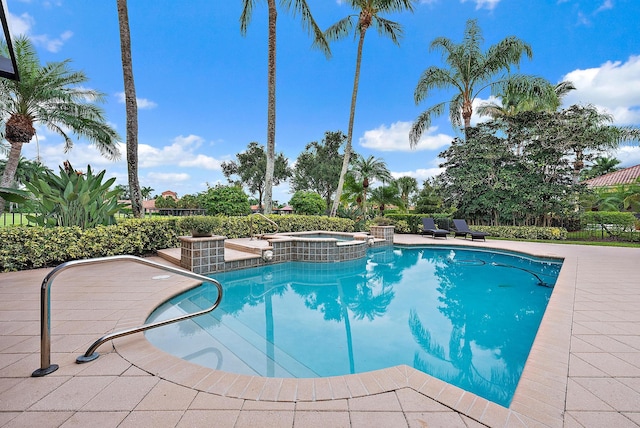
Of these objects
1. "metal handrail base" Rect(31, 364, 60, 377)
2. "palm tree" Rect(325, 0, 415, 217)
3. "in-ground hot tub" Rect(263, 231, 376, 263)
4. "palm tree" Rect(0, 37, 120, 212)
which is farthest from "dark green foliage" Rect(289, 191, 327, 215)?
"metal handrail base" Rect(31, 364, 60, 377)

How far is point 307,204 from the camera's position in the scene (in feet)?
49.2

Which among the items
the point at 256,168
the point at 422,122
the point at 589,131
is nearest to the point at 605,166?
the point at 589,131

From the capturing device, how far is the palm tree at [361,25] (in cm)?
1460

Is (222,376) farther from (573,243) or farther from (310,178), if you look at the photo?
(310,178)

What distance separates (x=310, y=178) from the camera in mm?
28812

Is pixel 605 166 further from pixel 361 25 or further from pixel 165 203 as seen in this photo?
pixel 165 203

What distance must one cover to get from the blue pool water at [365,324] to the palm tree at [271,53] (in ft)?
19.1

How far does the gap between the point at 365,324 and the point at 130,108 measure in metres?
9.53

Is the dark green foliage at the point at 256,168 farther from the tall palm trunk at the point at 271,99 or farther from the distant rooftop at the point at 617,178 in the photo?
the distant rooftop at the point at 617,178

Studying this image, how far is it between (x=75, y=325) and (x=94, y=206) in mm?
5214

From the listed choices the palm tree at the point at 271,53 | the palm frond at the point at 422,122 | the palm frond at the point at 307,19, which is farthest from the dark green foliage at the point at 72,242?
the palm frond at the point at 422,122

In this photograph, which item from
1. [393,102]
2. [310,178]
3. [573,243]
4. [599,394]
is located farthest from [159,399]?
[310,178]

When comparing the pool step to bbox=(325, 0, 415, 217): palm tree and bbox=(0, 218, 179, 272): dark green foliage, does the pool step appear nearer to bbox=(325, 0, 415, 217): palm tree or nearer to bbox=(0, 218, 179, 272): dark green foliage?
bbox=(0, 218, 179, 272): dark green foliage

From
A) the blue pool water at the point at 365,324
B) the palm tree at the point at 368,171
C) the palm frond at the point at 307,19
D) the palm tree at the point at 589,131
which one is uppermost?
the palm frond at the point at 307,19
